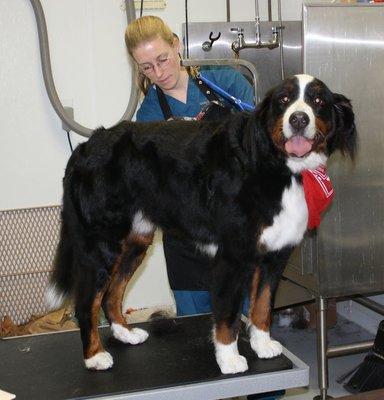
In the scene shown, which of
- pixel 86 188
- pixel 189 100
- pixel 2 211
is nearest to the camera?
pixel 86 188

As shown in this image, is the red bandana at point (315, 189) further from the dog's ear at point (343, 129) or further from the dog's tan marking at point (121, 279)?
the dog's tan marking at point (121, 279)

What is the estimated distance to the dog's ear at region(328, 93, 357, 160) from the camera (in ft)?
6.24

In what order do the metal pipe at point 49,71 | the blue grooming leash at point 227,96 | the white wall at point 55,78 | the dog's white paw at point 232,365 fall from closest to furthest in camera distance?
the dog's white paw at point 232,365 < the blue grooming leash at point 227,96 < the metal pipe at point 49,71 < the white wall at point 55,78

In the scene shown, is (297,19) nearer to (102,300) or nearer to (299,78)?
(299,78)

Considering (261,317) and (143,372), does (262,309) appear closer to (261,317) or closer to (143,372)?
(261,317)

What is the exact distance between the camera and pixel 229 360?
1.87m

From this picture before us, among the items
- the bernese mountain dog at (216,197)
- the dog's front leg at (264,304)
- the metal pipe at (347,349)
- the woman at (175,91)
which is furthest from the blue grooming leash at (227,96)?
the metal pipe at (347,349)

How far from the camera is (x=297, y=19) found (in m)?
3.84

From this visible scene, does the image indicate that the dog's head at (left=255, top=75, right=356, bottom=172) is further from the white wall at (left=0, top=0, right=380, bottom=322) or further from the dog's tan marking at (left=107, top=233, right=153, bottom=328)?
the white wall at (left=0, top=0, right=380, bottom=322)

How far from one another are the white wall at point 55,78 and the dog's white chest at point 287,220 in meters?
2.17

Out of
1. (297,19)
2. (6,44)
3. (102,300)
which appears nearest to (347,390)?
(102,300)

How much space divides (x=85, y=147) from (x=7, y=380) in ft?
2.45

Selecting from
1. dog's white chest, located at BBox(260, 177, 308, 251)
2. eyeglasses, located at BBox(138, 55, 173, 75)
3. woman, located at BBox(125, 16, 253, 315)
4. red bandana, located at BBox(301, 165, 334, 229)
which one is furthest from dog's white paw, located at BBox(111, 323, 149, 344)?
eyeglasses, located at BBox(138, 55, 173, 75)

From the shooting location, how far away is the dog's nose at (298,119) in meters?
1.75
